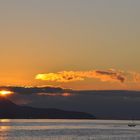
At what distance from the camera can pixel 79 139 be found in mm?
148250

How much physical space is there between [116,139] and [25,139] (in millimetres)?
23555

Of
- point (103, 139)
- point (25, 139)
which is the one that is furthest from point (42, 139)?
point (103, 139)

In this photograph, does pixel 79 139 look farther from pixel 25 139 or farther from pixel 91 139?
pixel 25 139

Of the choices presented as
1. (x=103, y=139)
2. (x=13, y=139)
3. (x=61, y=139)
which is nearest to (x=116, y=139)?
(x=103, y=139)

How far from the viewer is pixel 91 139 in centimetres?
14938

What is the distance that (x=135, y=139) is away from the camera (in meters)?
155

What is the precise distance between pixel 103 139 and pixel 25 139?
65.1 feet

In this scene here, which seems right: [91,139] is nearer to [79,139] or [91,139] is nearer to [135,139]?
[79,139]

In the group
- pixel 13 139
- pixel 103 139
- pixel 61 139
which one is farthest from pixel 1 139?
pixel 103 139

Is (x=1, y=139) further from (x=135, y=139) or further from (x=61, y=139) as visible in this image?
(x=135, y=139)

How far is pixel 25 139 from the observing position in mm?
148125

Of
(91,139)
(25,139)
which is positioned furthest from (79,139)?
(25,139)

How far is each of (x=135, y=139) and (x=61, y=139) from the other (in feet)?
66.1

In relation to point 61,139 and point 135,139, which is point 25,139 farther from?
point 135,139
